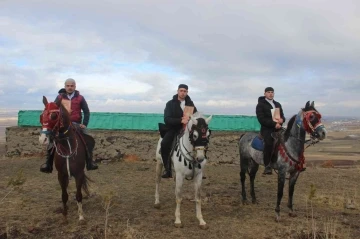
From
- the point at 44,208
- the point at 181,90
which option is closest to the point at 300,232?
the point at 181,90

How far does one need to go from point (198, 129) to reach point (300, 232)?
2765 mm

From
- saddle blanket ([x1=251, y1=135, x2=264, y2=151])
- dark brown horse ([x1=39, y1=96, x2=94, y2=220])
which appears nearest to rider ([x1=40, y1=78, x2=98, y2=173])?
dark brown horse ([x1=39, y1=96, x2=94, y2=220])

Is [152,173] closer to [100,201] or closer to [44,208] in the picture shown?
[100,201]

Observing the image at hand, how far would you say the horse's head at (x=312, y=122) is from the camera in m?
6.67

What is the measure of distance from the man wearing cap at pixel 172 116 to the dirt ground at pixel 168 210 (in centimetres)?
135

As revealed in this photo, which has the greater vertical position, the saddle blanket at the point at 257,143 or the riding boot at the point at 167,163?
the saddle blanket at the point at 257,143

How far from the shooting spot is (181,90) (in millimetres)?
7012

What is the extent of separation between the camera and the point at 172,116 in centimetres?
709

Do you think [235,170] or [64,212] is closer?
[64,212]

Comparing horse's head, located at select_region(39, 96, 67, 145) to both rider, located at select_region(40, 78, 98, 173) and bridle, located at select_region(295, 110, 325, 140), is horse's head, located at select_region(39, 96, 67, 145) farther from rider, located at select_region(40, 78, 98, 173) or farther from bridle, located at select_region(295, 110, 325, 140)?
bridle, located at select_region(295, 110, 325, 140)

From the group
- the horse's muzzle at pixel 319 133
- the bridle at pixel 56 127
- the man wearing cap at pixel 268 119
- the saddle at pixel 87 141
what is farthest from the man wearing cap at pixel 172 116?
the horse's muzzle at pixel 319 133

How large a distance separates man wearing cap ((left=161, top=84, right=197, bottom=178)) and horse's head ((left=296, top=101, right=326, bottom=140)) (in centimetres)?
236

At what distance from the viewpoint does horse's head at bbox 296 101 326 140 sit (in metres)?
6.67

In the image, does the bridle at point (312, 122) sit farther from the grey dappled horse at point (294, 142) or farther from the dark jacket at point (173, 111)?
the dark jacket at point (173, 111)
